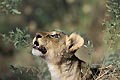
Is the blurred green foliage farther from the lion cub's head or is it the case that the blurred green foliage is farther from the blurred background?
the blurred background

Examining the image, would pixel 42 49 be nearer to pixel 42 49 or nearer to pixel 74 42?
pixel 42 49

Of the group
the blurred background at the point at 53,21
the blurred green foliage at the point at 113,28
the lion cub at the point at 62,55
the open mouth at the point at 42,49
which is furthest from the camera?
the blurred background at the point at 53,21

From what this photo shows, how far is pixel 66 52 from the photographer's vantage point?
26.0ft

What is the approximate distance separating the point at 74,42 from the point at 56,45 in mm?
217

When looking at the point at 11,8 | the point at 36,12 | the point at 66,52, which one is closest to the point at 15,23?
the point at 36,12

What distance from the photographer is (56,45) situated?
7.91 m

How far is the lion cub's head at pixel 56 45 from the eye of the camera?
7.73 meters

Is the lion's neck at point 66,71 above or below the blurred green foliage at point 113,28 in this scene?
below

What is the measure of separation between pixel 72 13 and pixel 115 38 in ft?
27.0

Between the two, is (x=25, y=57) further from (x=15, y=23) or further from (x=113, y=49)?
(x=113, y=49)

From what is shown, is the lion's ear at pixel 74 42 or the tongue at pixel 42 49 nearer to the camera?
the tongue at pixel 42 49

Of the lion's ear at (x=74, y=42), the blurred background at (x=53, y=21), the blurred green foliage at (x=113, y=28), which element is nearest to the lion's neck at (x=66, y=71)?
the lion's ear at (x=74, y=42)

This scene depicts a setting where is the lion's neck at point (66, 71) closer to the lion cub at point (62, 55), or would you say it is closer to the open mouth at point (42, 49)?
the lion cub at point (62, 55)

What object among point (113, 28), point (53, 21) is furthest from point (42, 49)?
point (53, 21)
